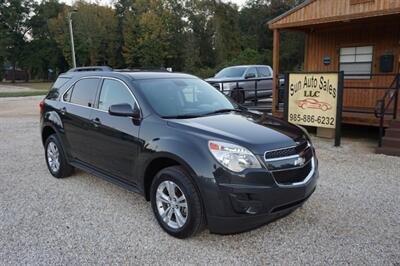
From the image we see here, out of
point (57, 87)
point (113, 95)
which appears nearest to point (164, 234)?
point (113, 95)

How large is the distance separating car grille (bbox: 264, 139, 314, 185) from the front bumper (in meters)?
0.10

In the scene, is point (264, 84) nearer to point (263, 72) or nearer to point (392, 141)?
point (263, 72)

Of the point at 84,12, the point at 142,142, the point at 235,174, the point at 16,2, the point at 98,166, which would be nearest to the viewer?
the point at 235,174

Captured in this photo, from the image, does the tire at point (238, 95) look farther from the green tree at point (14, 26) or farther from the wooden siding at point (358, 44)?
the green tree at point (14, 26)

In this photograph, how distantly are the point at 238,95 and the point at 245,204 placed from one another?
10175 millimetres

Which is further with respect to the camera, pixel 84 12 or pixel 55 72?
pixel 55 72

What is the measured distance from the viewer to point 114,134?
4.34 meters

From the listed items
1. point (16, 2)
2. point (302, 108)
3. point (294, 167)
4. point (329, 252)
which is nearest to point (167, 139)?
point (294, 167)

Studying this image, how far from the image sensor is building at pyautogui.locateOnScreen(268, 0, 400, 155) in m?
8.73

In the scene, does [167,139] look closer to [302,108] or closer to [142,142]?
[142,142]

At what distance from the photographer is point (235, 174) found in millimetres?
3244

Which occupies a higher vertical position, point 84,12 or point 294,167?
point 84,12

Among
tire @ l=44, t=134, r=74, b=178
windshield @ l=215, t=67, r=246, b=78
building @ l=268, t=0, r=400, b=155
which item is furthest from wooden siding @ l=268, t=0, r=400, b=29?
tire @ l=44, t=134, r=74, b=178

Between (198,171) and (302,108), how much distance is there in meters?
6.07
